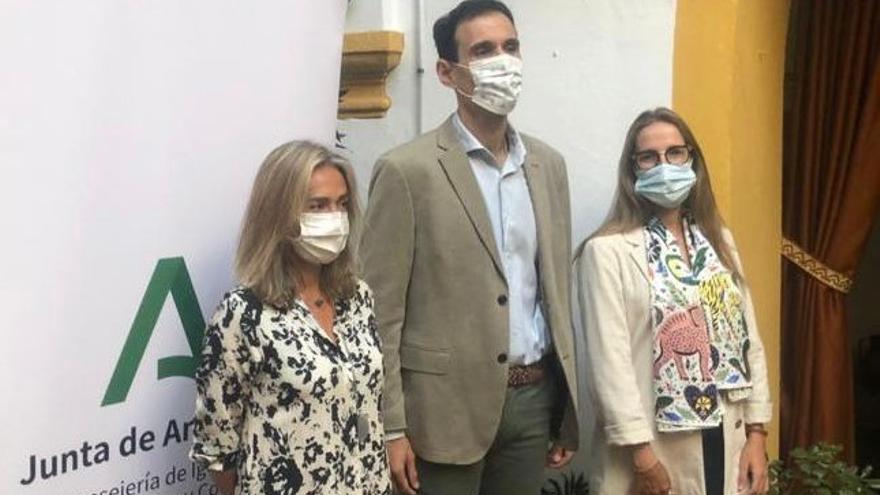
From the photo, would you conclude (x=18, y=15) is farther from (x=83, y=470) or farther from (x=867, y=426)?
(x=867, y=426)

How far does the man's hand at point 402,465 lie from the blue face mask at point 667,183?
37.4 inches

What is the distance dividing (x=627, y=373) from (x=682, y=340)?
0.55 ft

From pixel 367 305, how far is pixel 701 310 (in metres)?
0.95

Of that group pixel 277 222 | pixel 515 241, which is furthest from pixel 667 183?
pixel 277 222

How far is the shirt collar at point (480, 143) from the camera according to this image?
2.89 metres

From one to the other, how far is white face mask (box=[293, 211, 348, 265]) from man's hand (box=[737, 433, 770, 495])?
1371 mm

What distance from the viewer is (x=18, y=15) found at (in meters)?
1.98

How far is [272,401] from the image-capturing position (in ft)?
7.57

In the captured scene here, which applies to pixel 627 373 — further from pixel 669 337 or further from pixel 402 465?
pixel 402 465

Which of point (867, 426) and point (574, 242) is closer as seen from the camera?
point (574, 242)

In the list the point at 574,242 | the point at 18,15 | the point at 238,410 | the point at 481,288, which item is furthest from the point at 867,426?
the point at 18,15

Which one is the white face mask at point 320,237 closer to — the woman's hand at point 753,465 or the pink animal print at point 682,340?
the pink animal print at point 682,340

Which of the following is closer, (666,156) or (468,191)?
(468,191)

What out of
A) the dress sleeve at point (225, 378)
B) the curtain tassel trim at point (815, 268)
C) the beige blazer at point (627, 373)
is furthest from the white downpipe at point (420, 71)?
the dress sleeve at point (225, 378)
